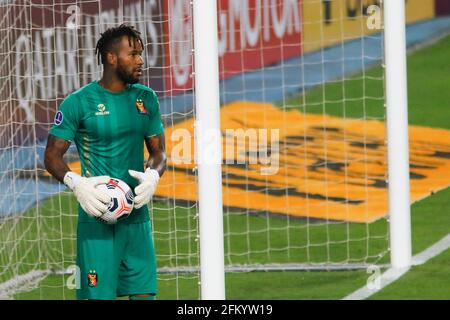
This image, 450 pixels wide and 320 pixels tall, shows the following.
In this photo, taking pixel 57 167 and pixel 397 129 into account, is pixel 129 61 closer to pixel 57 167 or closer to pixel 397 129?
pixel 57 167

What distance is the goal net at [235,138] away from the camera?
11820 millimetres

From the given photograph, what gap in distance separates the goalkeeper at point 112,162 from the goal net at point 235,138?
1667mm

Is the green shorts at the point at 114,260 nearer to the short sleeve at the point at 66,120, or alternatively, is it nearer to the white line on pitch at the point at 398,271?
the short sleeve at the point at 66,120

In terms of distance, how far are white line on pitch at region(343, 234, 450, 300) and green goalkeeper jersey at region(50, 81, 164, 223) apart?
7.96 feet

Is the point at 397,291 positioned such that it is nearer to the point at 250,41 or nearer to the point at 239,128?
the point at 239,128

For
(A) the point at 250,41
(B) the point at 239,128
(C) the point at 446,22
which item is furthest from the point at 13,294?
(C) the point at 446,22

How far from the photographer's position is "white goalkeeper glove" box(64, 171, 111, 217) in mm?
8344

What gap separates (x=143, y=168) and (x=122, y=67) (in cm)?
59

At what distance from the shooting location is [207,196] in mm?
9898

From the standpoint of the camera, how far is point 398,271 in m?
11.1

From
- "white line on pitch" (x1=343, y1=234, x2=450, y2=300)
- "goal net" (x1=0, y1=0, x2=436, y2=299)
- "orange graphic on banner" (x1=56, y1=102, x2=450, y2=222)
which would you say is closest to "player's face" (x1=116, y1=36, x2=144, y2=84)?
"goal net" (x1=0, y1=0, x2=436, y2=299)

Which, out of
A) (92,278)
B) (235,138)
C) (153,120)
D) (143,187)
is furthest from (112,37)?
(235,138)

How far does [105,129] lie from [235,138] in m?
6.63

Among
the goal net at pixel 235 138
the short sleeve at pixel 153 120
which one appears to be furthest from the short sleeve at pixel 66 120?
the goal net at pixel 235 138
